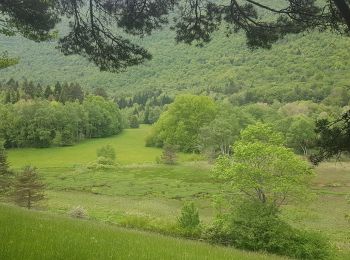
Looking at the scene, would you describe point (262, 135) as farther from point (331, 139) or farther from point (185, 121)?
point (185, 121)

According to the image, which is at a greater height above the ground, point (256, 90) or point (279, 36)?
point (256, 90)

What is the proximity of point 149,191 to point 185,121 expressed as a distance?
179 feet

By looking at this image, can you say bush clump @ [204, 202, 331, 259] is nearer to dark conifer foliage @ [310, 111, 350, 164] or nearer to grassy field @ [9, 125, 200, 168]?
dark conifer foliage @ [310, 111, 350, 164]

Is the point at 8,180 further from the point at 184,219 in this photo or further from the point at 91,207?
the point at 184,219

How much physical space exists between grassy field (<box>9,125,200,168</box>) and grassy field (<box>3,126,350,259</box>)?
0.23m

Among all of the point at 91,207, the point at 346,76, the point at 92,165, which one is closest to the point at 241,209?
the point at 91,207

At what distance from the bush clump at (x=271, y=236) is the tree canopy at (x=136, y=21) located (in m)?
13.7

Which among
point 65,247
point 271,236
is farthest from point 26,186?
point 65,247

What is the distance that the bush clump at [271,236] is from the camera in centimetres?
2277

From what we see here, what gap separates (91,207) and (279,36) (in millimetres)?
38682

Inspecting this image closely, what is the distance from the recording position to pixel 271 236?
75.6ft

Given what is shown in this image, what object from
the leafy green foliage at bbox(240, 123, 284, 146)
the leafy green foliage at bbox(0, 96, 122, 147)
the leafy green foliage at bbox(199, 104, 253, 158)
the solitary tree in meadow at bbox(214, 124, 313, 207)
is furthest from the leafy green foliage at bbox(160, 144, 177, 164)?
the solitary tree in meadow at bbox(214, 124, 313, 207)

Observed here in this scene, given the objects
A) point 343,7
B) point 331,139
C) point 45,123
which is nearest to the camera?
point 343,7

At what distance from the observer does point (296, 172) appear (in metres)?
34.6
